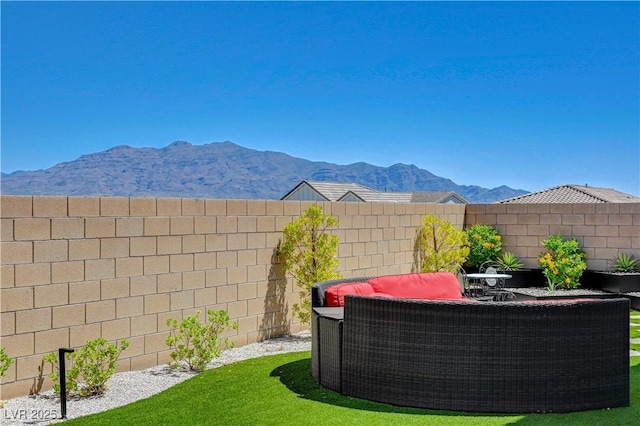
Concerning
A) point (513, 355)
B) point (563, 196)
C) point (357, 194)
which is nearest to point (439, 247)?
point (513, 355)

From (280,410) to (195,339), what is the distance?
2.15 m

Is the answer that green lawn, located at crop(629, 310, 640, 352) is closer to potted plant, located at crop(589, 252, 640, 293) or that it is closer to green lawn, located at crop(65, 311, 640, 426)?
potted plant, located at crop(589, 252, 640, 293)

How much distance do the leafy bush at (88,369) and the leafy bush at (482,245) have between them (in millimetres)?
8479

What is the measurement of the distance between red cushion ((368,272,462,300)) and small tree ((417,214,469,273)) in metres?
4.36

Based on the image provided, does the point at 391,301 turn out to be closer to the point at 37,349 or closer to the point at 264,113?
the point at 37,349

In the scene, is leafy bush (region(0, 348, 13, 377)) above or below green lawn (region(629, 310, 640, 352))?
above

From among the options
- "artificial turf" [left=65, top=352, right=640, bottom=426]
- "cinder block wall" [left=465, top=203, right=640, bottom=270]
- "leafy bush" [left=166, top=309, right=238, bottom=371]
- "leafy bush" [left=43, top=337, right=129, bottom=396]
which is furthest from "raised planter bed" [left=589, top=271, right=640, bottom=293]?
"leafy bush" [left=43, top=337, right=129, bottom=396]

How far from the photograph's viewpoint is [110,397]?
644 centimetres

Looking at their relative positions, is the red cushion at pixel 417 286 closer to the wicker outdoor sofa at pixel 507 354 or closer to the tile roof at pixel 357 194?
the wicker outdoor sofa at pixel 507 354

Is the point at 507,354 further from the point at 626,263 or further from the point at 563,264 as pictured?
the point at 626,263

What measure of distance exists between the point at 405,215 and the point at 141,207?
591 centimetres

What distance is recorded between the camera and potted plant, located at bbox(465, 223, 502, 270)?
1349 centimetres

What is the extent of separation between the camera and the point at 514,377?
17.5 ft

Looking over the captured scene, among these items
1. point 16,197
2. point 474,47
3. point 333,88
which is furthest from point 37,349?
point 333,88
